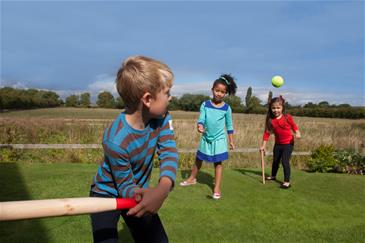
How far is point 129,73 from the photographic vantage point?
6.50ft

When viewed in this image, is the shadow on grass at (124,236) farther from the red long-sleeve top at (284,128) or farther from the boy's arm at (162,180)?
the red long-sleeve top at (284,128)

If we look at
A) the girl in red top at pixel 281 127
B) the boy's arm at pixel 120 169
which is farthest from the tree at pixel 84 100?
the boy's arm at pixel 120 169

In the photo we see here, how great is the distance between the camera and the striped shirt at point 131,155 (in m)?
2.06

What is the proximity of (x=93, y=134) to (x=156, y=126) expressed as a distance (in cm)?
1100

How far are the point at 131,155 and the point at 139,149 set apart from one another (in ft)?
0.22

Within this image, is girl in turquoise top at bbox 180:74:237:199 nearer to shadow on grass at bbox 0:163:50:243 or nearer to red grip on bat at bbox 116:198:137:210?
shadow on grass at bbox 0:163:50:243

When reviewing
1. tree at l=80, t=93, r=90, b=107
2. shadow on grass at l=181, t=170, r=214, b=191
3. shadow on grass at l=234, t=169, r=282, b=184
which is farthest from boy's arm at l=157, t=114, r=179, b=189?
tree at l=80, t=93, r=90, b=107

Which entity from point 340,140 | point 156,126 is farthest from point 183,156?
point 156,126

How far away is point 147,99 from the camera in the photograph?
6.70ft

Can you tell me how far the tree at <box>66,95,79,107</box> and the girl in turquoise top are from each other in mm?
45550

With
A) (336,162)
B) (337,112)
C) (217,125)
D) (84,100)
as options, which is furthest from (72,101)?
(217,125)

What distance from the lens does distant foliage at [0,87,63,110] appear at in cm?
3826

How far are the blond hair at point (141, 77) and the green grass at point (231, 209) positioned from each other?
259cm

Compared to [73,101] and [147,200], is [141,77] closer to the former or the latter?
[147,200]
